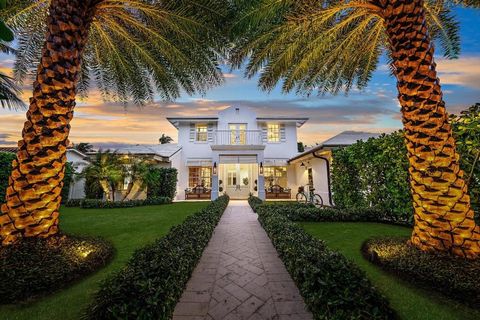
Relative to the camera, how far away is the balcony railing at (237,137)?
19.2 m

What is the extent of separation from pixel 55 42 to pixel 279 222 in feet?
21.0

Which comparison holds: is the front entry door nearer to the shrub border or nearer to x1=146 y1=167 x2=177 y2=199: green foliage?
x1=146 y1=167 x2=177 y2=199: green foliage

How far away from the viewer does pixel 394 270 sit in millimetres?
3480

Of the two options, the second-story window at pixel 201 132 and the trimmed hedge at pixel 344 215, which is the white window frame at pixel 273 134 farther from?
the trimmed hedge at pixel 344 215

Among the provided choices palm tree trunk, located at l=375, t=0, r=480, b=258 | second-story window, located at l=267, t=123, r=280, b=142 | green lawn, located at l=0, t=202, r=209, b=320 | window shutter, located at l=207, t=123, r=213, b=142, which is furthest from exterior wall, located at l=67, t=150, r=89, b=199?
palm tree trunk, located at l=375, t=0, r=480, b=258

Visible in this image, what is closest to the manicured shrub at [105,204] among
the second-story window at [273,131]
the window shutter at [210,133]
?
the window shutter at [210,133]

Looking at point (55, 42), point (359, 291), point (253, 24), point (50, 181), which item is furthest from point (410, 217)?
point (55, 42)

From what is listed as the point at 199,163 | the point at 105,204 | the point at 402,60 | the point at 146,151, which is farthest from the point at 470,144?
the point at 199,163

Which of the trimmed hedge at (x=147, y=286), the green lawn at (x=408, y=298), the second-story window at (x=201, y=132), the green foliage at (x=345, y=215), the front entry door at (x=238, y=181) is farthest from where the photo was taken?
the front entry door at (x=238, y=181)

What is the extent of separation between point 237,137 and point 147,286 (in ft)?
59.0

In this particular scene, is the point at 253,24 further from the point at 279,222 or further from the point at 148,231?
the point at 148,231

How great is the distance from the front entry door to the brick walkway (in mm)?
14617

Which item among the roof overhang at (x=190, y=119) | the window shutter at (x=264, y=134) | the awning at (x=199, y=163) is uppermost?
the roof overhang at (x=190, y=119)

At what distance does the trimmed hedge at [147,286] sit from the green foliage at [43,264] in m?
1.19
